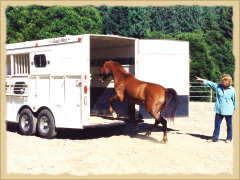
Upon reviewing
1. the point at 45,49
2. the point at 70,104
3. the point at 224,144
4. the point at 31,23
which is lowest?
the point at 224,144

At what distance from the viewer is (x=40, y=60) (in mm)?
9969

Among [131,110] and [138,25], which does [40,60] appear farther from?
[138,25]

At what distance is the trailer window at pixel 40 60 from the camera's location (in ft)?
32.3

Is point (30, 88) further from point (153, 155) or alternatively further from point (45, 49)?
point (153, 155)

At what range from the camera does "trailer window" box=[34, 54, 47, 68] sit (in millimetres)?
9836

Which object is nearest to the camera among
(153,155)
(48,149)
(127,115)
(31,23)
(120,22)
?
(153,155)

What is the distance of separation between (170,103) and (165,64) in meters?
1.28

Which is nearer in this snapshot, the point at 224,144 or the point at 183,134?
the point at 224,144

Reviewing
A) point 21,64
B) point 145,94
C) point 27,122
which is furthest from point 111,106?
point 21,64

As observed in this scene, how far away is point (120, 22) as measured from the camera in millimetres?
30438

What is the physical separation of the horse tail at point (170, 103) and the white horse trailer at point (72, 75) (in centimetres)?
88

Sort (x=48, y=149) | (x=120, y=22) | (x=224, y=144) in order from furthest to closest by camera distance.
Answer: (x=120, y=22), (x=224, y=144), (x=48, y=149)

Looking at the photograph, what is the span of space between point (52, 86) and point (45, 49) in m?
1.10

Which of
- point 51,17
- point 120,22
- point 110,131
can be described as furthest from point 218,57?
point 110,131
